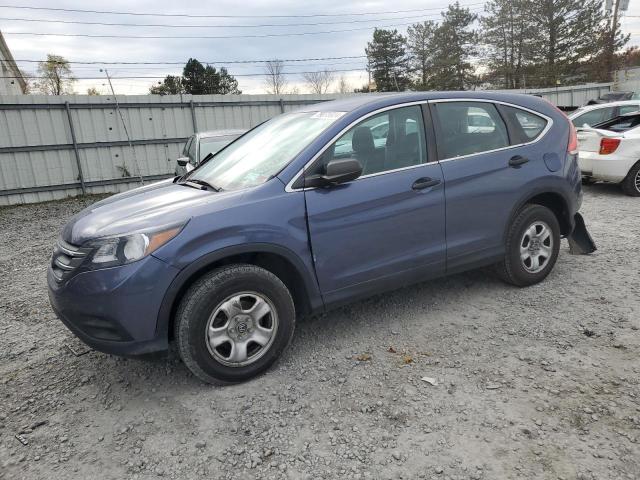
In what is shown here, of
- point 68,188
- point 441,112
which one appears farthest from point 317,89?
point 441,112

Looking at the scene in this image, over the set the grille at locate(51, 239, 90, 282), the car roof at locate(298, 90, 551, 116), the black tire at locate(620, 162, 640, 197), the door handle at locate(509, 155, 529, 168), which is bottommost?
the black tire at locate(620, 162, 640, 197)

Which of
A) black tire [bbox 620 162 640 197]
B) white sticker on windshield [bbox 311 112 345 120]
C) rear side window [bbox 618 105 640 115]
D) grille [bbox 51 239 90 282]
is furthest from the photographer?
rear side window [bbox 618 105 640 115]

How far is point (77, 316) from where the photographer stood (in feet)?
9.12

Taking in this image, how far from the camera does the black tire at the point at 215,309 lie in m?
2.79

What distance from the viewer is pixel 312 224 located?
3076 mm

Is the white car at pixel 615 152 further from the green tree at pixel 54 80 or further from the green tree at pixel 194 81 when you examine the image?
the green tree at pixel 54 80

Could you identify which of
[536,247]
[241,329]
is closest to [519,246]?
[536,247]

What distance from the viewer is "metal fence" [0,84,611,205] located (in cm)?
1134

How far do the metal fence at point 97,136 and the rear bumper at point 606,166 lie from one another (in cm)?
914

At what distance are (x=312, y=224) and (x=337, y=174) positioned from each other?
36 centimetres

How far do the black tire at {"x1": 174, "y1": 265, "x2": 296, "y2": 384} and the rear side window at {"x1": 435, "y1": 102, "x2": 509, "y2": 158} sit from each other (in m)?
1.71

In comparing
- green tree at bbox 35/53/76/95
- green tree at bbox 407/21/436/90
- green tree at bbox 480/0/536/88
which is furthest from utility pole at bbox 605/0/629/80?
green tree at bbox 35/53/76/95

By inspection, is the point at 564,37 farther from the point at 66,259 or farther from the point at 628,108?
the point at 66,259

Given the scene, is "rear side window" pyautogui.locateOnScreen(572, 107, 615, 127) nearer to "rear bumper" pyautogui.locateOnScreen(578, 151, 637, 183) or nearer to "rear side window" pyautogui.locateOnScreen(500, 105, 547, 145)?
"rear bumper" pyautogui.locateOnScreen(578, 151, 637, 183)
